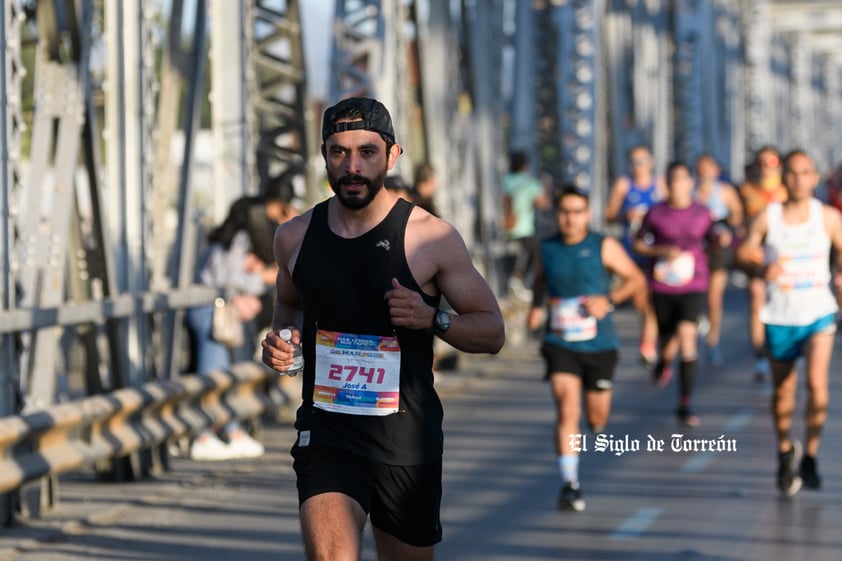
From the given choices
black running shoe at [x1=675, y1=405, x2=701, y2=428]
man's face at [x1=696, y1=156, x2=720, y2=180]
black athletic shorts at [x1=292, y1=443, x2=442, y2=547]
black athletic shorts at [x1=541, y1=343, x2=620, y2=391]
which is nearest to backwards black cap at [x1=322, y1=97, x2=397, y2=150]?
black athletic shorts at [x1=292, y1=443, x2=442, y2=547]

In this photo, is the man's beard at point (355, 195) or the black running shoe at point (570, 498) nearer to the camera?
the man's beard at point (355, 195)

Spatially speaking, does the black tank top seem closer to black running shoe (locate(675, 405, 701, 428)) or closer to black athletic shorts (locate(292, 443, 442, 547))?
black athletic shorts (locate(292, 443, 442, 547))

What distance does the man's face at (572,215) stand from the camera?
11.2m

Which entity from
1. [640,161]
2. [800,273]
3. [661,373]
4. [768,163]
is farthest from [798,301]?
[640,161]

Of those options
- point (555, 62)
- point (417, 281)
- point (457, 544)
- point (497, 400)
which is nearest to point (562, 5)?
point (555, 62)

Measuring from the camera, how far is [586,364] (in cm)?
1106

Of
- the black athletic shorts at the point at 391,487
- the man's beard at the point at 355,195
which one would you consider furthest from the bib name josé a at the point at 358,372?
the man's beard at the point at 355,195

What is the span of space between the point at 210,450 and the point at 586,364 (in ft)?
9.35

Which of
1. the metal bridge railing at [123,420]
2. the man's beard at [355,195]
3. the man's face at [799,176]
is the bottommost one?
→ the metal bridge railing at [123,420]

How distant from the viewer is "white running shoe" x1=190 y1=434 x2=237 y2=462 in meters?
12.8

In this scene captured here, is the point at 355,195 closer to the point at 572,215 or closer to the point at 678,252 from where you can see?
the point at 572,215

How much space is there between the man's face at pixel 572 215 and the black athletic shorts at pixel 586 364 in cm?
65

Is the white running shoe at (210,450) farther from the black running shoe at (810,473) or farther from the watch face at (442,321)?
the watch face at (442,321)

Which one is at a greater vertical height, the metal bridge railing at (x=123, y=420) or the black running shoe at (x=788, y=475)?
the metal bridge railing at (x=123, y=420)
